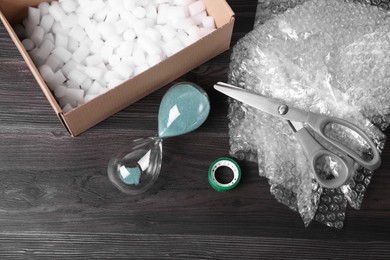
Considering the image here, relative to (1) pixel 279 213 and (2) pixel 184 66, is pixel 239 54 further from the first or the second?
(1) pixel 279 213

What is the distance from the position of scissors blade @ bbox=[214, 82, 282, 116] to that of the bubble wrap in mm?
51

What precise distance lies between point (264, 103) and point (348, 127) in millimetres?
135

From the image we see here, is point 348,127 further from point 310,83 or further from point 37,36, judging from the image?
point 37,36

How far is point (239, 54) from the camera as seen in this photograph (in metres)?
0.81

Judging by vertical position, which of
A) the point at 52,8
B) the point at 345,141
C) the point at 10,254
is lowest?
the point at 10,254

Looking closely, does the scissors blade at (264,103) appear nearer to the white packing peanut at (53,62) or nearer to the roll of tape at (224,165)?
the roll of tape at (224,165)

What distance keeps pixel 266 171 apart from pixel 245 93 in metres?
0.13

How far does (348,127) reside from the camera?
70 cm

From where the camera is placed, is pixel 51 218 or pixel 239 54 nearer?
pixel 51 218

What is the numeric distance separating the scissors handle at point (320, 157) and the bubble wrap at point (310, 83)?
53 millimetres

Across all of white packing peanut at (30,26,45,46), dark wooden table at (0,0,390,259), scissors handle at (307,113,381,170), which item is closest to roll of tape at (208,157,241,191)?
dark wooden table at (0,0,390,259)

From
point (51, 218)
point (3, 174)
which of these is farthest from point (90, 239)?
point (3, 174)

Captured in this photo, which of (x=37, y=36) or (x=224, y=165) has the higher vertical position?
(x=37, y=36)

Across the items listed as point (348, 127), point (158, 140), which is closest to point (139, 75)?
point (158, 140)
